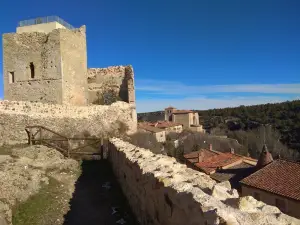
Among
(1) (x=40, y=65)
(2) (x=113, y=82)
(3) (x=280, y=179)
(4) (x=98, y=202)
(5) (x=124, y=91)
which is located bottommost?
(3) (x=280, y=179)

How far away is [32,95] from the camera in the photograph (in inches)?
757

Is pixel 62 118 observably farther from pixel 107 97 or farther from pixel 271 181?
pixel 271 181

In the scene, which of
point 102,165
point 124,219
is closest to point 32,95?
point 102,165

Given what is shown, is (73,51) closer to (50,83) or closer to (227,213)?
(50,83)

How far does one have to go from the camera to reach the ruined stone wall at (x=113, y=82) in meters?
24.3

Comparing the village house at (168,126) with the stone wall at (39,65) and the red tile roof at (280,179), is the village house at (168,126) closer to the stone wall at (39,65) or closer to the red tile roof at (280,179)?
the red tile roof at (280,179)

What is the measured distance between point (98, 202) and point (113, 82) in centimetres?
1891

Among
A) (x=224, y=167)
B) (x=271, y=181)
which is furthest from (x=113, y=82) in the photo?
(x=271, y=181)

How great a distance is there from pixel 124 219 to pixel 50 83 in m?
15.2

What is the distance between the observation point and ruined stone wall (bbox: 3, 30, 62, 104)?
18.8 metres

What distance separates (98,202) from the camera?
276 inches

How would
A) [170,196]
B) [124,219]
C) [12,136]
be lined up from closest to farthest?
[170,196]
[124,219]
[12,136]

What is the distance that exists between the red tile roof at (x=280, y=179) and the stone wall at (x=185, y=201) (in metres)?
15.2

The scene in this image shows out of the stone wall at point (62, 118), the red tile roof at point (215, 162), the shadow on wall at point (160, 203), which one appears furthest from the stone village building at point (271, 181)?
the shadow on wall at point (160, 203)
